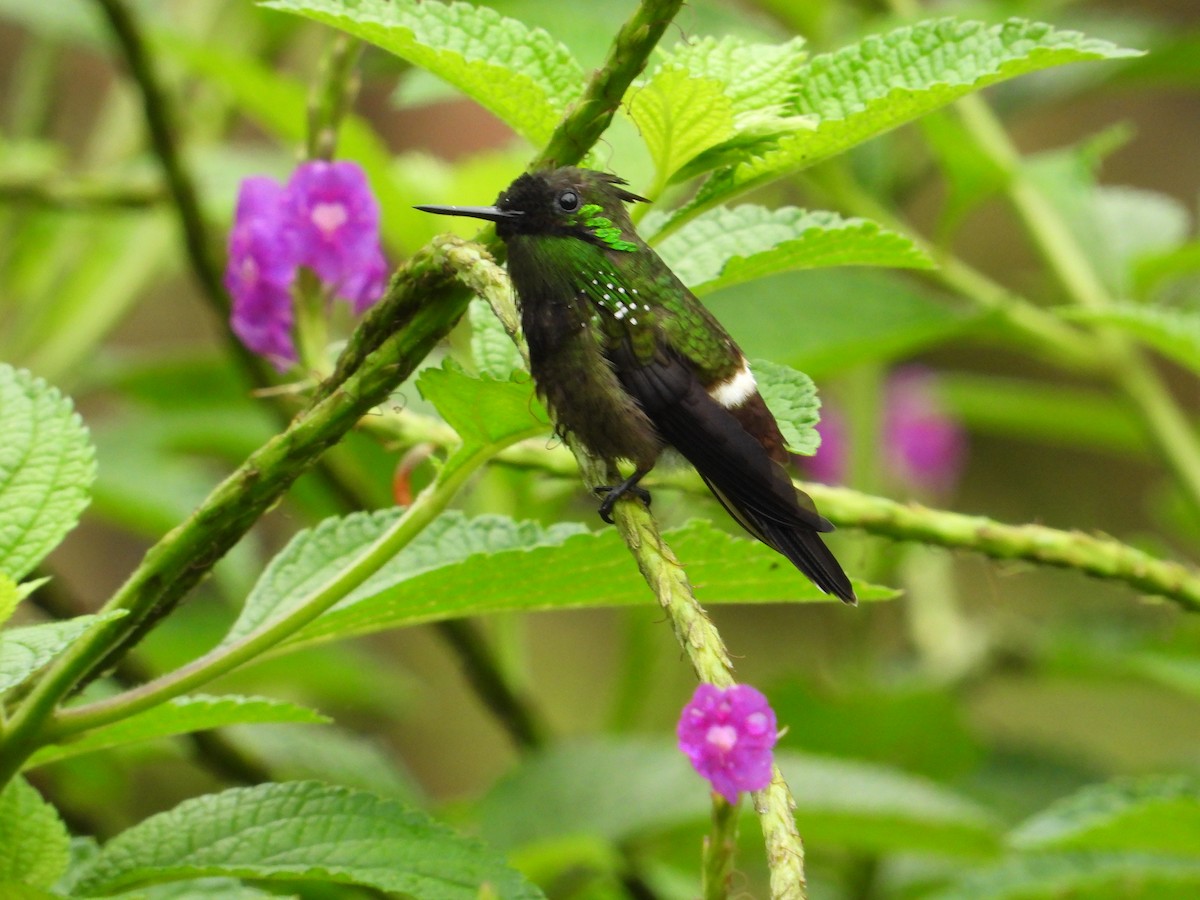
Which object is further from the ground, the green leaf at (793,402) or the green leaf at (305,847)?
the green leaf at (793,402)

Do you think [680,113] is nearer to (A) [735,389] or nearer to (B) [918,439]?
(A) [735,389]

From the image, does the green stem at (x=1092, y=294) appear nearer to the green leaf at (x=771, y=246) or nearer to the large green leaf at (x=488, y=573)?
the green leaf at (x=771, y=246)

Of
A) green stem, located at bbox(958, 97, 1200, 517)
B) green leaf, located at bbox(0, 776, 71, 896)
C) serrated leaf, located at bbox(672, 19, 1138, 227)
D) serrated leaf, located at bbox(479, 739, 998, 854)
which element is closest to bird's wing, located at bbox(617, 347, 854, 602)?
serrated leaf, located at bbox(672, 19, 1138, 227)

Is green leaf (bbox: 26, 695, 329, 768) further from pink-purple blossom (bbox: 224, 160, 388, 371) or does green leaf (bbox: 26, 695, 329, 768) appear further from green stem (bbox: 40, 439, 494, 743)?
pink-purple blossom (bbox: 224, 160, 388, 371)

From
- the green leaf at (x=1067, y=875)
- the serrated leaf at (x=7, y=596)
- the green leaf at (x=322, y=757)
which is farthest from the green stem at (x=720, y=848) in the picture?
the green leaf at (x=322, y=757)

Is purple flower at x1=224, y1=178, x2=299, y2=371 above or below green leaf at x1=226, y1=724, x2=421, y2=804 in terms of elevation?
above

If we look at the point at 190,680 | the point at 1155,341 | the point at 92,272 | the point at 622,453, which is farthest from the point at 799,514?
the point at 92,272
